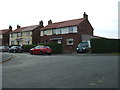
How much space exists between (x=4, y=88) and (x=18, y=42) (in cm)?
5842

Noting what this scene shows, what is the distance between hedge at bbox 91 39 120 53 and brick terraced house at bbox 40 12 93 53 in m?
11.4

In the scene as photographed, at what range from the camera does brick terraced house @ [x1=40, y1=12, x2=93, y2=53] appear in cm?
4394

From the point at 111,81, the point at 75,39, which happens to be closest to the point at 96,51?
the point at 75,39

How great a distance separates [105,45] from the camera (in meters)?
31.8

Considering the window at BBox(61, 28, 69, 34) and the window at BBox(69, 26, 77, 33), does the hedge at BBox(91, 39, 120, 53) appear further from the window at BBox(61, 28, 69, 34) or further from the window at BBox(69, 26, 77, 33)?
the window at BBox(61, 28, 69, 34)

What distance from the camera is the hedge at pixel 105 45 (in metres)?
30.8

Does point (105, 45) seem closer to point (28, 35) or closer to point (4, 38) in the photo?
point (28, 35)

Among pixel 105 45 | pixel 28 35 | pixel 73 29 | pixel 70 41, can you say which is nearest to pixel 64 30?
pixel 73 29

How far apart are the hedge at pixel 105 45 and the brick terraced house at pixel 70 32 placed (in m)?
11.4

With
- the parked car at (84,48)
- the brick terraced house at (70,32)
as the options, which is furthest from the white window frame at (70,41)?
the parked car at (84,48)

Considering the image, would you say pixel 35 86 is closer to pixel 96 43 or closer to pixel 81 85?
pixel 81 85

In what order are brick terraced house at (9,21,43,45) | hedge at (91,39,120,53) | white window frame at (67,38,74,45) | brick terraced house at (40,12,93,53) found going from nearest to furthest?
hedge at (91,39,120,53) < brick terraced house at (40,12,93,53) < white window frame at (67,38,74,45) < brick terraced house at (9,21,43,45)

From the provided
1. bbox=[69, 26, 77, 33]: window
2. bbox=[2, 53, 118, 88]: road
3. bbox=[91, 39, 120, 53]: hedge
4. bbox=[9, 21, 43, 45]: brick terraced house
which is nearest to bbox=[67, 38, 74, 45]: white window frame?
bbox=[69, 26, 77, 33]: window

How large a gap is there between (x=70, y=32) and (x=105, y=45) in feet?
49.4
